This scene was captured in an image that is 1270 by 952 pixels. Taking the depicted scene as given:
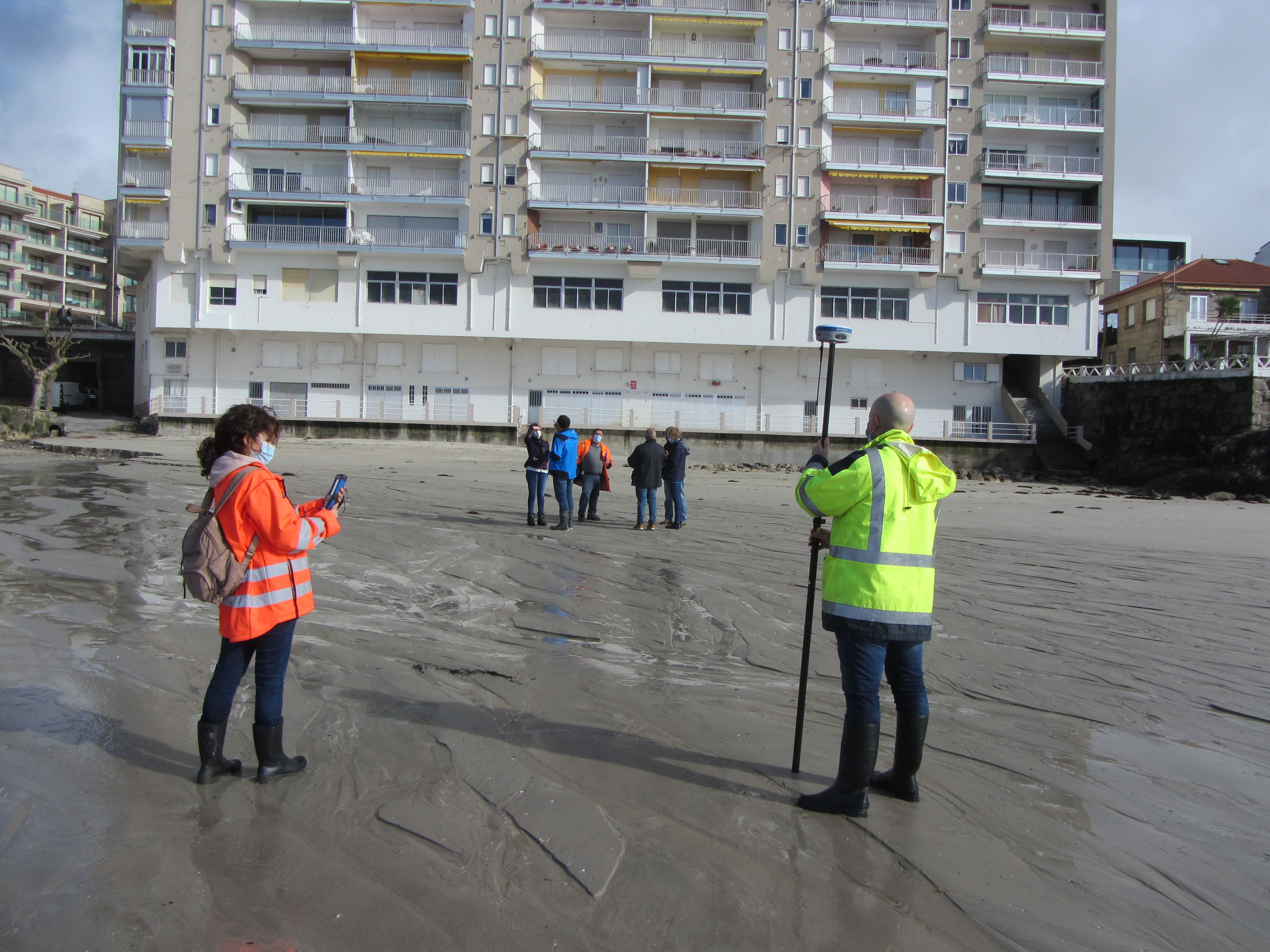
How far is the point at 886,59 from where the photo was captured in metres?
40.0

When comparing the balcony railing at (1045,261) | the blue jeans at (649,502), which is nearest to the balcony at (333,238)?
the balcony railing at (1045,261)

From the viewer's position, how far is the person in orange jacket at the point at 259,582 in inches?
135

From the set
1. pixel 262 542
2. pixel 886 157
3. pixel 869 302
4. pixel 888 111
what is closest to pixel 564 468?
pixel 262 542

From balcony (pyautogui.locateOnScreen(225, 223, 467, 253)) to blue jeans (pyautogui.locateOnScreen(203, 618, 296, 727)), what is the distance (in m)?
36.3

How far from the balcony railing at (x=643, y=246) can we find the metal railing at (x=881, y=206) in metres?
4.29

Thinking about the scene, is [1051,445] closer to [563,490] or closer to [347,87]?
[563,490]

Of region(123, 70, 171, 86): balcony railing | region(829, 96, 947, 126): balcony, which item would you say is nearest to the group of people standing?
region(829, 96, 947, 126): balcony

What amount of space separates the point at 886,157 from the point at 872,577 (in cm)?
4076

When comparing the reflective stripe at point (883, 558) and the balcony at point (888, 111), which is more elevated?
the balcony at point (888, 111)

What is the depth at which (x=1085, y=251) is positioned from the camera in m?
40.7

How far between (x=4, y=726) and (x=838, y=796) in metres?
3.91

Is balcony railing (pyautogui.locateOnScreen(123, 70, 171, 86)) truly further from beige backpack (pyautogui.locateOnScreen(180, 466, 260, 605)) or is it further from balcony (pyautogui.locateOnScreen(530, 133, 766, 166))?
beige backpack (pyautogui.locateOnScreen(180, 466, 260, 605))

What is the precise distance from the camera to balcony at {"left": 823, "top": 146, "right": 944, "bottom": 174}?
1545 inches

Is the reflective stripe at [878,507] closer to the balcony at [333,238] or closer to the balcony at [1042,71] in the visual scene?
the balcony at [333,238]
